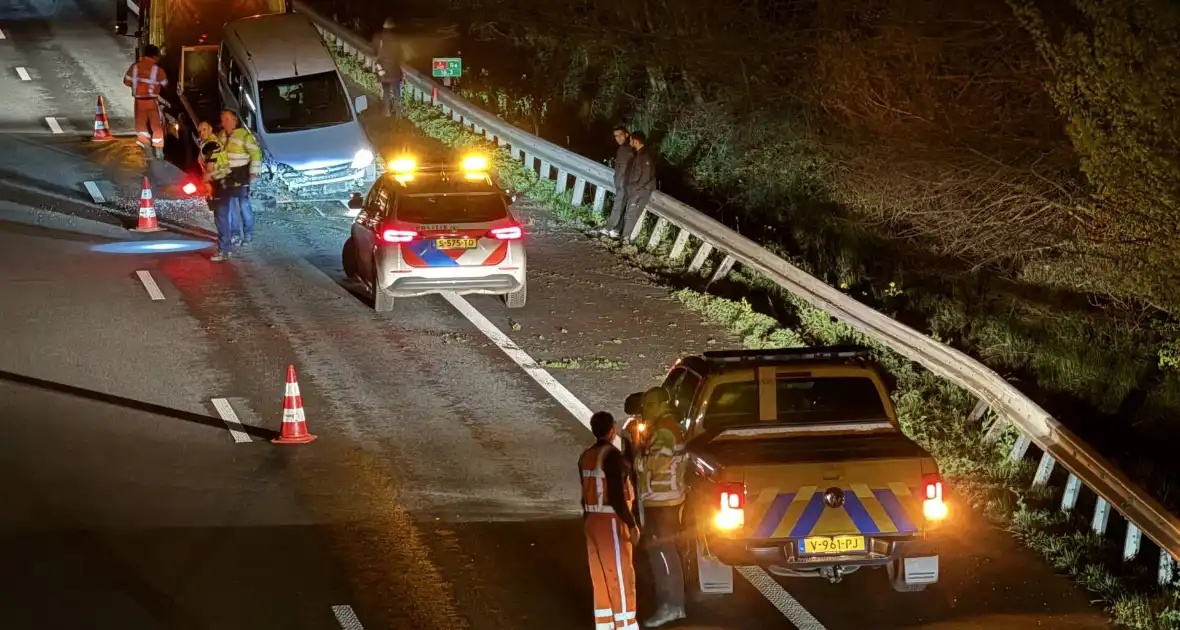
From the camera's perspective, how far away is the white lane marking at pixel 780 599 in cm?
958

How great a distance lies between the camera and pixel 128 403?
14.0m

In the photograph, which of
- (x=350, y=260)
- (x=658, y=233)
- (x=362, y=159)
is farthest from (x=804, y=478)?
(x=362, y=159)

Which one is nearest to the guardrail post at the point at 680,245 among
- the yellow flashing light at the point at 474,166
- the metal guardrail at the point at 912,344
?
the metal guardrail at the point at 912,344

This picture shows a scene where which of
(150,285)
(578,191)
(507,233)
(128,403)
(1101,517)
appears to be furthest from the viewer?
(578,191)

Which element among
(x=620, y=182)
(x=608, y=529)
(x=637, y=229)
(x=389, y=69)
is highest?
(x=608, y=529)

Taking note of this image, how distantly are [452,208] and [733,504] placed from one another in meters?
8.17

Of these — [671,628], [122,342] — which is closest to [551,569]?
[671,628]

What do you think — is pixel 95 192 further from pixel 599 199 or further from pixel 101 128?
pixel 599 199

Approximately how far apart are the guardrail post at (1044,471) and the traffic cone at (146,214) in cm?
1299

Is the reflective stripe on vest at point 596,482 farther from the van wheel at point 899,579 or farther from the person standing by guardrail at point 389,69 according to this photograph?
the person standing by guardrail at point 389,69

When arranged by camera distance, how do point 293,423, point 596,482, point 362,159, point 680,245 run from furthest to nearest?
point 362,159
point 680,245
point 293,423
point 596,482

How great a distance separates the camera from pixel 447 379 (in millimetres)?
14836

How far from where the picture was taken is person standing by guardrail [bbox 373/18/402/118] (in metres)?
28.5

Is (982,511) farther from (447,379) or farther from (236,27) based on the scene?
(236,27)
